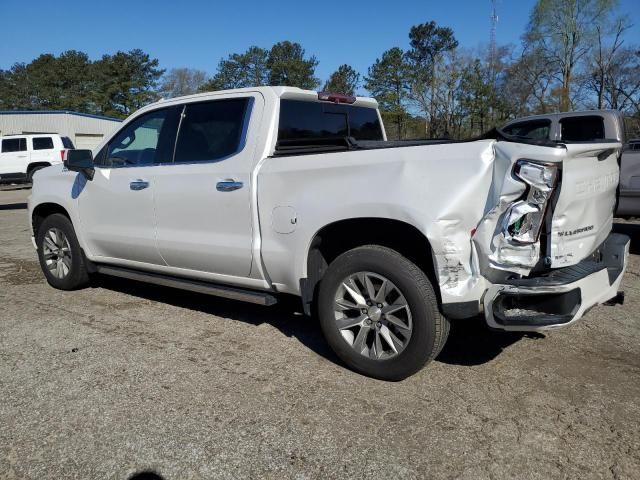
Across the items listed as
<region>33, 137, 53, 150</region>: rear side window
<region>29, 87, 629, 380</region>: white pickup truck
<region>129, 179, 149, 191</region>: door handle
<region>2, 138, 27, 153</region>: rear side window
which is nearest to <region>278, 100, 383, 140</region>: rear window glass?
<region>29, 87, 629, 380</region>: white pickup truck

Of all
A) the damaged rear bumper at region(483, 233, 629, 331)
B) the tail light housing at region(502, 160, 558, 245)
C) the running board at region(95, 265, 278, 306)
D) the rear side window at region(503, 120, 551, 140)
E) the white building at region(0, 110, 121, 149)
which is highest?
the white building at region(0, 110, 121, 149)

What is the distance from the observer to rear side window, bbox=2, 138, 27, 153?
76.2ft

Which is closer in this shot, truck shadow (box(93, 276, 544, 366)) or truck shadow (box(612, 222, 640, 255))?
truck shadow (box(93, 276, 544, 366))

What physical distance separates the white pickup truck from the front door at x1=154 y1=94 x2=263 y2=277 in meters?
0.01

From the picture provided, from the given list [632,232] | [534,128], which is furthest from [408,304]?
[632,232]

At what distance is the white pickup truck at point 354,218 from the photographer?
2994 millimetres

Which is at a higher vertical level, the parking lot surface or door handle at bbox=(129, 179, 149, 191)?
door handle at bbox=(129, 179, 149, 191)

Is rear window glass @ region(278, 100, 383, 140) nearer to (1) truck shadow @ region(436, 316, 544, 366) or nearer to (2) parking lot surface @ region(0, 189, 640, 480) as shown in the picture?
(2) parking lot surface @ region(0, 189, 640, 480)

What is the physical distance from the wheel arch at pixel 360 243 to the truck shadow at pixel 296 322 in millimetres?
629

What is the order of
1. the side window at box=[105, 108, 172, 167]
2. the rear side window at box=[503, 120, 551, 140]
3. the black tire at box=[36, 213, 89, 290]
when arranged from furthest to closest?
the rear side window at box=[503, 120, 551, 140] → the black tire at box=[36, 213, 89, 290] → the side window at box=[105, 108, 172, 167]

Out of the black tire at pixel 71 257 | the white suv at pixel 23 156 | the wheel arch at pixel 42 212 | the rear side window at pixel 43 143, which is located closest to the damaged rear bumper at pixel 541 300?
the black tire at pixel 71 257

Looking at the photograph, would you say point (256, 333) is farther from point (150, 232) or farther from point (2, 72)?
point (2, 72)

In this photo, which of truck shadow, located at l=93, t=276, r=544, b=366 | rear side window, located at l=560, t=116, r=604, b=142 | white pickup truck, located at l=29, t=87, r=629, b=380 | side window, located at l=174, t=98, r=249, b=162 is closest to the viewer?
white pickup truck, located at l=29, t=87, r=629, b=380

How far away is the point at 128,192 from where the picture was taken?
189 inches
